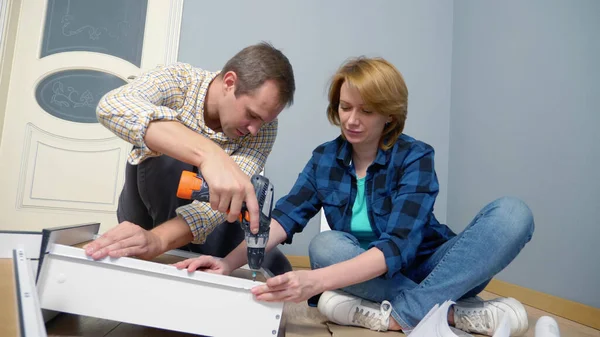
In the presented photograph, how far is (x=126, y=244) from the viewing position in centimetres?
90

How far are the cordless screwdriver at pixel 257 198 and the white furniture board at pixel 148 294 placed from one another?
110 mm

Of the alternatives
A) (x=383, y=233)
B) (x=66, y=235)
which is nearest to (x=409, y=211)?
(x=383, y=233)

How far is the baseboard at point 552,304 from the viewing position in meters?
1.45

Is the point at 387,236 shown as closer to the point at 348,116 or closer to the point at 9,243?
the point at 348,116

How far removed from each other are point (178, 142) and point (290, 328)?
0.55m

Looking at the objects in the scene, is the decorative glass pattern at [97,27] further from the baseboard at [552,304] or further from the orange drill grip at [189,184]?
the baseboard at [552,304]

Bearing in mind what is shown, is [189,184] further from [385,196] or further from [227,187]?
[385,196]

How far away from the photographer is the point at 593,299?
1459mm

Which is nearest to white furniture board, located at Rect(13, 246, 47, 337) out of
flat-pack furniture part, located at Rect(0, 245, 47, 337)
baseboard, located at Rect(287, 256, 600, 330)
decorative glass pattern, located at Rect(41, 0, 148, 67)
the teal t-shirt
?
flat-pack furniture part, located at Rect(0, 245, 47, 337)

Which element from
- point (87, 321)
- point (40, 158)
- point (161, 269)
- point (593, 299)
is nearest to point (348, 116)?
point (161, 269)

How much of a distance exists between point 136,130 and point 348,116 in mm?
612

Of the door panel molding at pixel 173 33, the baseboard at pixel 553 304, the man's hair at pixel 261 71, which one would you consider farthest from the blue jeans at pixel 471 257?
the door panel molding at pixel 173 33

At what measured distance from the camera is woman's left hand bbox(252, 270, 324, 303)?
831mm

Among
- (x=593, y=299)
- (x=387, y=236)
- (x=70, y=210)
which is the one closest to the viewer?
(x=387, y=236)
